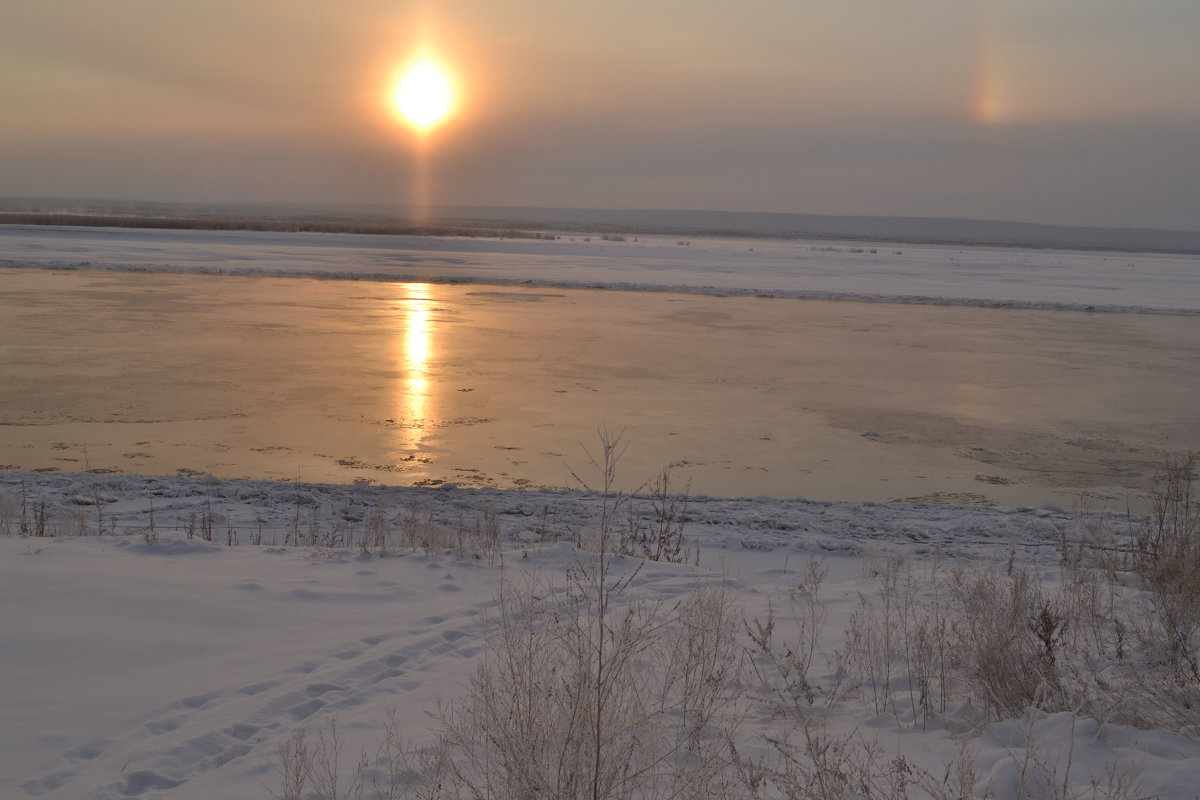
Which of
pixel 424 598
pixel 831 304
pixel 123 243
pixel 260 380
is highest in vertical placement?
pixel 123 243

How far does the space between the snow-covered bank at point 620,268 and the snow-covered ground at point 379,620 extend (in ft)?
77.6

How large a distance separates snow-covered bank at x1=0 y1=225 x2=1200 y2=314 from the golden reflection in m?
8.32

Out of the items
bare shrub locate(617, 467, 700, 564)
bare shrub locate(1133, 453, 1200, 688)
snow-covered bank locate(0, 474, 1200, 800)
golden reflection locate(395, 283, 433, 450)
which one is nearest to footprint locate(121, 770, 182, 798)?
snow-covered bank locate(0, 474, 1200, 800)

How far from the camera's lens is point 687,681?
13.5 feet

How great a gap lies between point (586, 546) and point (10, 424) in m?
7.89

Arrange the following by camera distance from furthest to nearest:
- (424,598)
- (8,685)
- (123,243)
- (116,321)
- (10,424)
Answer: (123,243)
(116,321)
(10,424)
(424,598)
(8,685)

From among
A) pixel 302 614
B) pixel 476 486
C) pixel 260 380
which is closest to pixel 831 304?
pixel 260 380

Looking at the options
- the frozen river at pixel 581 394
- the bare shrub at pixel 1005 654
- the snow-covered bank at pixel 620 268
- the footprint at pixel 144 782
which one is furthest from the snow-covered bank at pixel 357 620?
the snow-covered bank at pixel 620 268

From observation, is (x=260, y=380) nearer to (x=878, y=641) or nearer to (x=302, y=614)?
(x=302, y=614)

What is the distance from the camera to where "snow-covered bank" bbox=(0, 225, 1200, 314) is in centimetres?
3173

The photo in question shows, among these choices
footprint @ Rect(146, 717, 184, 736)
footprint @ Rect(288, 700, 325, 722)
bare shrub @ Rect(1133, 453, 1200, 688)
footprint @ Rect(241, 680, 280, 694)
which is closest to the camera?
footprint @ Rect(146, 717, 184, 736)

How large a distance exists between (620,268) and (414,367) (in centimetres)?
2560

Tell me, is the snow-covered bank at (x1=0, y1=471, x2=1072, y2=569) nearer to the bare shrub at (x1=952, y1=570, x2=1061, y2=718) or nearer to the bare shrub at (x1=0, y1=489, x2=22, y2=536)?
the bare shrub at (x1=0, y1=489, x2=22, y2=536)

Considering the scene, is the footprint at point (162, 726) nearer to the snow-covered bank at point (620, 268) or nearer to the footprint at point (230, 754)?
the footprint at point (230, 754)
